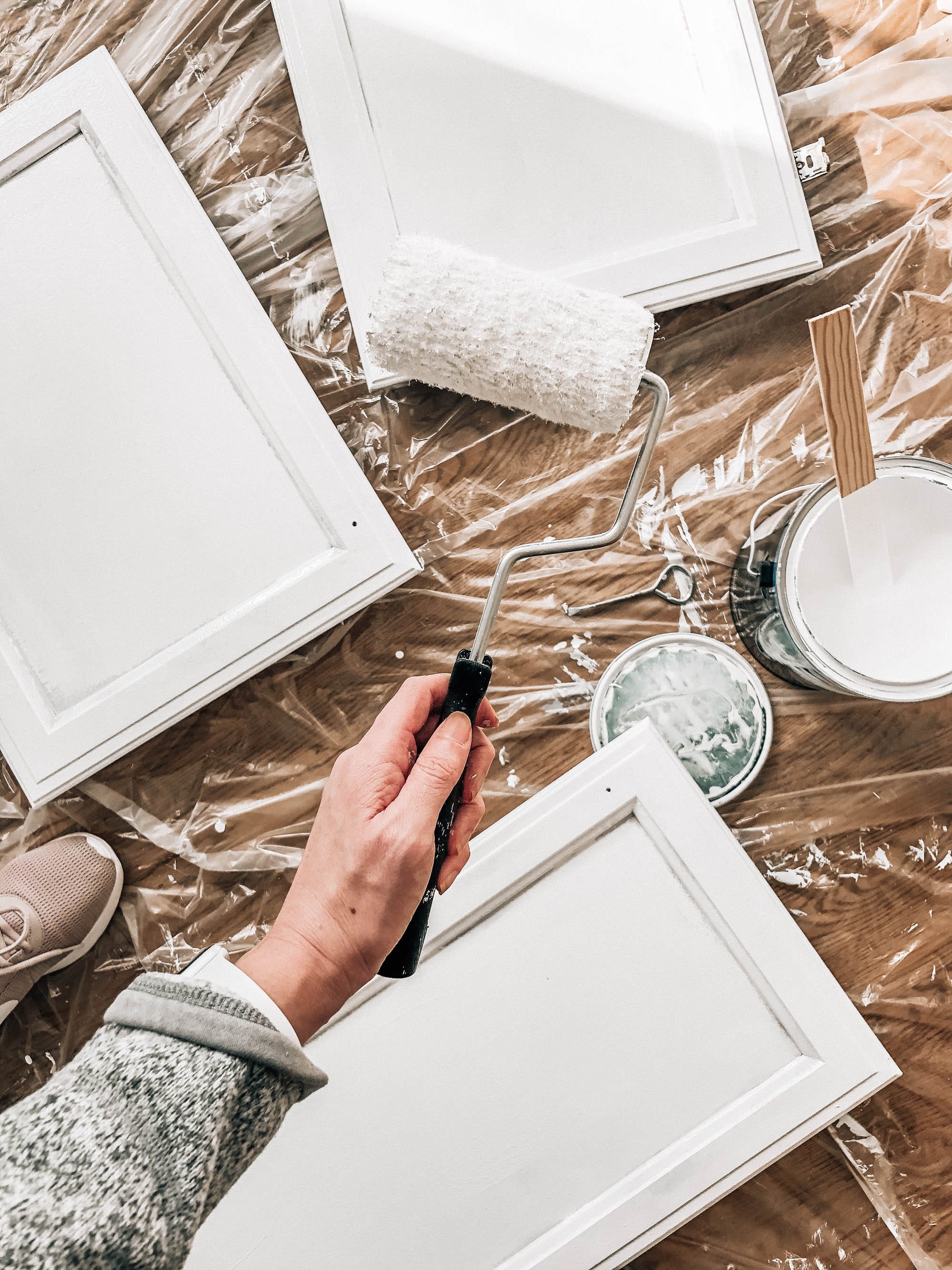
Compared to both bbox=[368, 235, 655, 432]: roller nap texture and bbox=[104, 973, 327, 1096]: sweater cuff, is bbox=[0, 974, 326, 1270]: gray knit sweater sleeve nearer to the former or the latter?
bbox=[104, 973, 327, 1096]: sweater cuff

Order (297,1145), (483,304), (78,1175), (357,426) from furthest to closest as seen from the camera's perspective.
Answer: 1. (357,426)
2. (297,1145)
3. (483,304)
4. (78,1175)

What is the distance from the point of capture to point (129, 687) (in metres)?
0.68

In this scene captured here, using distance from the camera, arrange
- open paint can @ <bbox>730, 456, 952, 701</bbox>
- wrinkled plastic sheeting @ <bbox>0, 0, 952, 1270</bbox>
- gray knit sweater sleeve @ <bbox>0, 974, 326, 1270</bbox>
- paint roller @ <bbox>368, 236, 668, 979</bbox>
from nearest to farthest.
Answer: gray knit sweater sleeve @ <bbox>0, 974, 326, 1270</bbox> < paint roller @ <bbox>368, 236, 668, 979</bbox> < open paint can @ <bbox>730, 456, 952, 701</bbox> < wrinkled plastic sheeting @ <bbox>0, 0, 952, 1270</bbox>

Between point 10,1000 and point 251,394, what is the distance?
1.96 feet

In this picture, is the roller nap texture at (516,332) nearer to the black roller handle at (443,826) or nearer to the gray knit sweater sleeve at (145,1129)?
the black roller handle at (443,826)

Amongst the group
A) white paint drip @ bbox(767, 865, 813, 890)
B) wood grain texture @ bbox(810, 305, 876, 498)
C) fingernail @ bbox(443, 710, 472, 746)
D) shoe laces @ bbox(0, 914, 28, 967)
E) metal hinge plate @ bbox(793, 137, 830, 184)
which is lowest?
white paint drip @ bbox(767, 865, 813, 890)

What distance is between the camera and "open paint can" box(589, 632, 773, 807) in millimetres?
712

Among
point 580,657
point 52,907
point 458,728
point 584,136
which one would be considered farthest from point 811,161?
point 52,907

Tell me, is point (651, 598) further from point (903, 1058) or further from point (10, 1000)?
point (10, 1000)

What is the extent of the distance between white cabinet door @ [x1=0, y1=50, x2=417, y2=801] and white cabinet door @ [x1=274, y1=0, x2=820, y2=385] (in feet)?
0.60

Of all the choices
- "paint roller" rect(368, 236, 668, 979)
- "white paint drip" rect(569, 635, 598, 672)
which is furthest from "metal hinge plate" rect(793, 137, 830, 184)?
"white paint drip" rect(569, 635, 598, 672)

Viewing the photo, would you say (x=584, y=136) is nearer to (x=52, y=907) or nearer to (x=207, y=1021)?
(x=207, y=1021)

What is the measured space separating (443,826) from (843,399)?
15.1 inches

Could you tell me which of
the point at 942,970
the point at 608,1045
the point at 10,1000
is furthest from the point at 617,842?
the point at 10,1000
